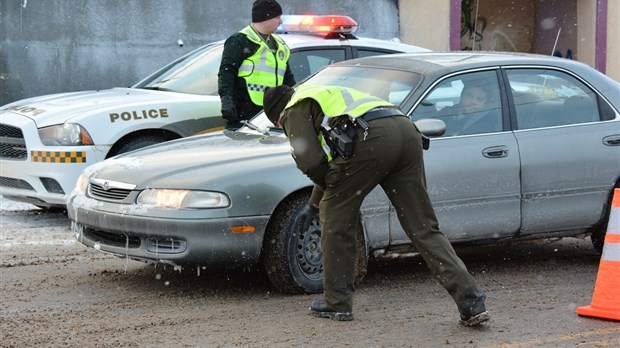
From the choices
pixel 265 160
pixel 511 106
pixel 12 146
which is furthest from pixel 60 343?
pixel 12 146

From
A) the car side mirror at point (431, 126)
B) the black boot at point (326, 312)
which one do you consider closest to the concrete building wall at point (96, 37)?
the car side mirror at point (431, 126)

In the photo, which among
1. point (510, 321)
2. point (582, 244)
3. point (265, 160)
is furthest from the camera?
point (582, 244)

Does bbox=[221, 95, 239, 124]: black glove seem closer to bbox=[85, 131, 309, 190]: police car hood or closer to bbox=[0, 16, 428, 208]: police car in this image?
bbox=[0, 16, 428, 208]: police car

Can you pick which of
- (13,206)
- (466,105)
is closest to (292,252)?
(466,105)

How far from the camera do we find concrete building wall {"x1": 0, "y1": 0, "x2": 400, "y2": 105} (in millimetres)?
14102

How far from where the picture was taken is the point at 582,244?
8.96m

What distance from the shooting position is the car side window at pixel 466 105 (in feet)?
24.0

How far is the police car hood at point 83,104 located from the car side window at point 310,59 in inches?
31.0

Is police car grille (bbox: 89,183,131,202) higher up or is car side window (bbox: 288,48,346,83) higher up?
car side window (bbox: 288,48,346,83)

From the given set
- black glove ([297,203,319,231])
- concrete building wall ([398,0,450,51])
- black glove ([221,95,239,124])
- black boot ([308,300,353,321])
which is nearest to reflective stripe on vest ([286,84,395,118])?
black glove ([297,203,319,231])

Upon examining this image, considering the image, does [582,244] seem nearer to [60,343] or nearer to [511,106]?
[511,106]

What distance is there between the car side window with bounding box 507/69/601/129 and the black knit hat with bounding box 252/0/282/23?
221 cm

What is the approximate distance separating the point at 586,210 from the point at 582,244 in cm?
141

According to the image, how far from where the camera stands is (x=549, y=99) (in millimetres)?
7727
